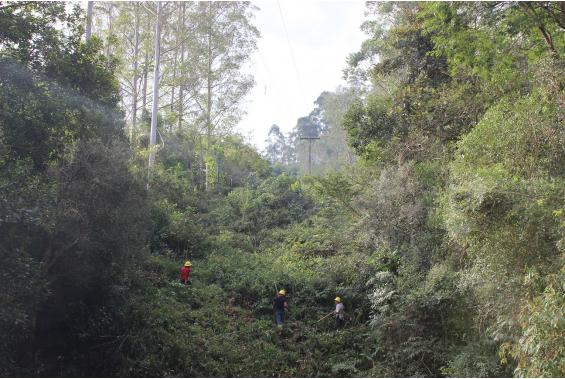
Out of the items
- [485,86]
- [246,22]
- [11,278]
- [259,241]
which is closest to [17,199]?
[11,278]

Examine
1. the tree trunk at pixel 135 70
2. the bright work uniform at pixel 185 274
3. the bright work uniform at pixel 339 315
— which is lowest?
the bright work uniform at pixel 339 315

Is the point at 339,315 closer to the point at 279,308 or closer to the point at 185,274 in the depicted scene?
the point at 279,308

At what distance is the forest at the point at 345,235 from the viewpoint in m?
8.59

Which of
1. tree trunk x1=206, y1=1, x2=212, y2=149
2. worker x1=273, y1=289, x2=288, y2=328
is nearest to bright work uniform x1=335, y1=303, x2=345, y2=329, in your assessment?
worker x1=273, y1=289, x2=288, y2=328

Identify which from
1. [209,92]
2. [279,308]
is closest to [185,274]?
[279,308]

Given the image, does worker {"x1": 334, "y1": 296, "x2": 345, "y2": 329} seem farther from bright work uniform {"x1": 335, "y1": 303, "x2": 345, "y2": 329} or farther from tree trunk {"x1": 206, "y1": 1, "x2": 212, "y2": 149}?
tree trunk {"x1": 206, "y1": 1, "x2": 212, "y2": 149}

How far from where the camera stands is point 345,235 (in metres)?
17.0

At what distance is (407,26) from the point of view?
16.4 metres

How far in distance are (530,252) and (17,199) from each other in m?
8.13

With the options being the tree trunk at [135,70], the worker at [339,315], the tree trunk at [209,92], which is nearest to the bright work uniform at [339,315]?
the worker at [339,315]

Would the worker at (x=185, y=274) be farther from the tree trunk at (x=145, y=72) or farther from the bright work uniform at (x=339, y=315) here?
the tree trunk at (x=145, y=72)

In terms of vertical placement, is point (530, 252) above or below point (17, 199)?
below

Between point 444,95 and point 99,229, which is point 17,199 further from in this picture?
point 444,95

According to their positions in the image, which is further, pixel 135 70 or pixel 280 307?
pixel 135 70
